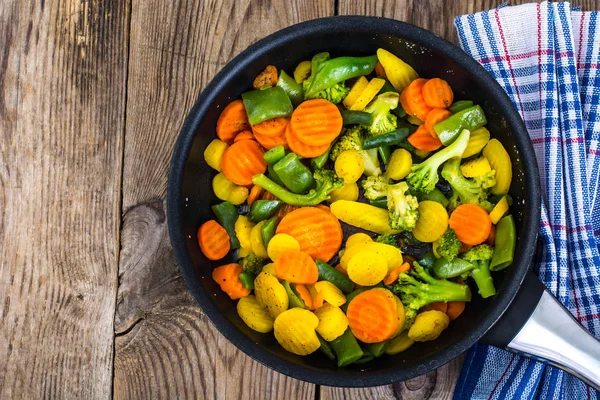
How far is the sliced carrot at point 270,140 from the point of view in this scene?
1658 mm

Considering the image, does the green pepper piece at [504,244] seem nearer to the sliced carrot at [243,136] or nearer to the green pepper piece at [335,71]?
the green pepper piece at [335,71]

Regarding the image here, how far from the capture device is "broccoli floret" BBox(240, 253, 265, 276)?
1674mm

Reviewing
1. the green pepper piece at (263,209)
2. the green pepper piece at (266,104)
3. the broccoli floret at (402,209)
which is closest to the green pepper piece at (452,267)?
the broccoli floret at (402,209)

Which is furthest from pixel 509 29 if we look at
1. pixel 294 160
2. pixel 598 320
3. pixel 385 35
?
pixel 598 320

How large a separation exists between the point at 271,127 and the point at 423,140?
1.27 feet

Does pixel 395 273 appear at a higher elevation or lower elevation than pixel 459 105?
lower

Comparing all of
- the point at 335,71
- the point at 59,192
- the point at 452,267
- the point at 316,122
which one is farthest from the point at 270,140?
the point at 59,192

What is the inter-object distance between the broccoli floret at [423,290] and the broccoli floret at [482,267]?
0.04 metres

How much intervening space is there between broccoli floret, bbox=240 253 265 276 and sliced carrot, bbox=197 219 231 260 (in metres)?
0.06

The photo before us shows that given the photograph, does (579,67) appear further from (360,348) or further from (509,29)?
(360,348)

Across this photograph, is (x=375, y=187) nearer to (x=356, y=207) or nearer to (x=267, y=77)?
(x=356, y=207)

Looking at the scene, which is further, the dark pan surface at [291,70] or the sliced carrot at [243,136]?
the sliced carrot at [243,136]

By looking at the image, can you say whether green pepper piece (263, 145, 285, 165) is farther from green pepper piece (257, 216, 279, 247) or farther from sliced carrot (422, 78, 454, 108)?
sliced carrot (422, 78, 454, 108)

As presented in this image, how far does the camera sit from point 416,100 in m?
1.63
